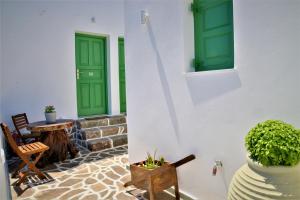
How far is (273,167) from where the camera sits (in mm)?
1612

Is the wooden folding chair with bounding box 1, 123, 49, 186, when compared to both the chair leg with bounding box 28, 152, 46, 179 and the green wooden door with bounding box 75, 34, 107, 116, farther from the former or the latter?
the green wooden door with bounding box 75, 34, 107, 116

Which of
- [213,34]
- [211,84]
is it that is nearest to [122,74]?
[213,34]

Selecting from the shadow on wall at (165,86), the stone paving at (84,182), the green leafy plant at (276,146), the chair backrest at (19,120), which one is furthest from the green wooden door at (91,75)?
the green leafy plant at (276,146)

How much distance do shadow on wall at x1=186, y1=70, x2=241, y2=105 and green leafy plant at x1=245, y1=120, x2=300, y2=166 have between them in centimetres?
81

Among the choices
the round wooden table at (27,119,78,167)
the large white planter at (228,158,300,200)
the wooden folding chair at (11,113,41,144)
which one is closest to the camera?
the large white planter at (228,158,300,200)

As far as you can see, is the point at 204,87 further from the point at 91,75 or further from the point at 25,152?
the point at 91,75

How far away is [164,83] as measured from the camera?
11.2ft

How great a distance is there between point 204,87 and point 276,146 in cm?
130

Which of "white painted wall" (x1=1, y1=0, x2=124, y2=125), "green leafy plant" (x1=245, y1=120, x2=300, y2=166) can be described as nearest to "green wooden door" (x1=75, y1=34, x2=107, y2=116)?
"white painted wall" (x1=1, y1=0, x2=124, y2=125)

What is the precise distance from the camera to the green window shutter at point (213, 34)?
267cm

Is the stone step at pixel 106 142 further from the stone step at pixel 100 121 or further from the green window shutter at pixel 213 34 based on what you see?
the green window shutter at pixel 213 34

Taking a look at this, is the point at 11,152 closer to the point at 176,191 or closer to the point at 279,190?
the point at 176,191

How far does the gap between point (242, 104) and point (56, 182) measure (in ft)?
10.3

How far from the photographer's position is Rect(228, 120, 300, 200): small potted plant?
1.56m
